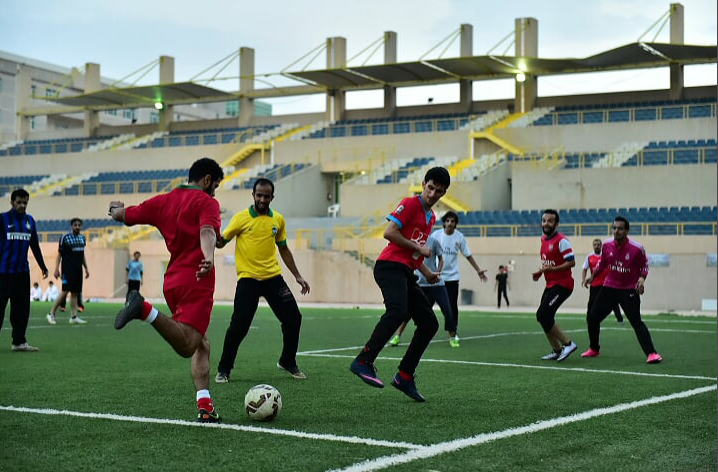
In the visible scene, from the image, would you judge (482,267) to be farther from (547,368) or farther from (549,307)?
(547,368)

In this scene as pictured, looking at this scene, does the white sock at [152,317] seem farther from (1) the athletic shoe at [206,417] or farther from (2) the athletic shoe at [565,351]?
(2) the athletic shoe at [565,351]

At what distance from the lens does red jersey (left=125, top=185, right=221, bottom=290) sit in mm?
7523

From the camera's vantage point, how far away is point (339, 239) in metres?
40.4

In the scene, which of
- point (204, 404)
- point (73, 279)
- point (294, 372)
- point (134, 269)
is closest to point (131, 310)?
point (204, 404)

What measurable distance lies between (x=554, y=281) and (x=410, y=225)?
5.04 metres

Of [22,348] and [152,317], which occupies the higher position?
[152,317]

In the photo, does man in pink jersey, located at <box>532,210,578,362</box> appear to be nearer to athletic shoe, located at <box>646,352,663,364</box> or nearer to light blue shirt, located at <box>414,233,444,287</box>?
athletic shoe, located at <box>646,352,663,364</box>

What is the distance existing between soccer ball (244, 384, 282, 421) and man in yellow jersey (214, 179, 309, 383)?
Answer: 9.11 feet

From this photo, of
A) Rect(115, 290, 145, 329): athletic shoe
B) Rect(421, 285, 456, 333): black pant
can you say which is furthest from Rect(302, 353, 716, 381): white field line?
Rect(115, 290, 145, 329): athletic shoe

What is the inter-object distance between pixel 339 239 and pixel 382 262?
31.5m

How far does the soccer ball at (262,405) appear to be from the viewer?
7473 millimetres

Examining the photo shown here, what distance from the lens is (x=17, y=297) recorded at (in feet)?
43.0

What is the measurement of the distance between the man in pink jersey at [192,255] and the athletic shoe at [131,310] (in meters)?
0.40

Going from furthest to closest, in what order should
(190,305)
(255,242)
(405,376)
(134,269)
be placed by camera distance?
(134,269) < (255,242) < (405,376) < (190,305)
